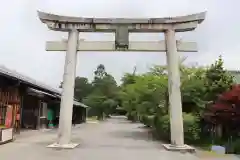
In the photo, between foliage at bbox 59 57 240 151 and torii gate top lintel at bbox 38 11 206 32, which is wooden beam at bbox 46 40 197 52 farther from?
foliage at bbox 59 57 240 151

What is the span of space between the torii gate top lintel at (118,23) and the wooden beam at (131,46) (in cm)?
69

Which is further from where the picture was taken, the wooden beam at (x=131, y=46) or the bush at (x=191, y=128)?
the bush at (x=191, y=128)

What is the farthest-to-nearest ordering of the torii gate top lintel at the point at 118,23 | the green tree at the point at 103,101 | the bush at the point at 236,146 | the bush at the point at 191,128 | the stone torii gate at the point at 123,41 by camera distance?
the green tree at the point at 103,101, the bush at the point at 191,128, the torii gate top lintel at the point at 118,23, the stone torii gate at the point at 123,41, the bush at the point at 236,146

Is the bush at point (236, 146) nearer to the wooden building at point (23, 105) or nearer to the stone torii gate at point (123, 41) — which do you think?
the stone torii gate at point (123, 41)

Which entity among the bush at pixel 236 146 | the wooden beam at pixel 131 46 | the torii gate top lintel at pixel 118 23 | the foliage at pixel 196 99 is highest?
the torii gate top lintel at pixel 118 23

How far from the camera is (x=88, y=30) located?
15836 millimetres

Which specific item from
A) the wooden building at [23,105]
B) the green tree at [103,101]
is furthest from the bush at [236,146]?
the green tree at [103,101]

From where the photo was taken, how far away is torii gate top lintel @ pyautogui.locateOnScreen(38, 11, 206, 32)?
15500mm

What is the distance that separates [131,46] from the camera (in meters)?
15.5

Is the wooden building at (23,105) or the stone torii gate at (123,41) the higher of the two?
the stone torii gate at (123,41)

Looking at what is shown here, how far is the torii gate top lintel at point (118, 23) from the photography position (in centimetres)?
1550

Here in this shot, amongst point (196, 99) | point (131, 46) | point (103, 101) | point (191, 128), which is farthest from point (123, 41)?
A: point (103, 101)

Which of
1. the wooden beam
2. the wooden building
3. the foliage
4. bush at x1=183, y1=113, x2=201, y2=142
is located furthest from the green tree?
the wooden beam

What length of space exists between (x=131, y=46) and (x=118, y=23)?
1.31 m
